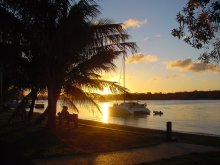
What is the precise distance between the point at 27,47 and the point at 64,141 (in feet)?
19.4

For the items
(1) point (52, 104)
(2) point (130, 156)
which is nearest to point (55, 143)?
(2) point (130, 156)

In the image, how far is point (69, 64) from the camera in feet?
67.1

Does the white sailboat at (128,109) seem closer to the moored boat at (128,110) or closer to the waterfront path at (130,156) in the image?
the moored boat at (128,110)

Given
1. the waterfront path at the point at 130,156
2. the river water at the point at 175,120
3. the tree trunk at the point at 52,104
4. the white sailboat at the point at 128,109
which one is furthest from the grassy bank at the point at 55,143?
the white sailboat at the point at 128,109

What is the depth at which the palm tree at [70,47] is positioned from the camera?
1761 centimetres

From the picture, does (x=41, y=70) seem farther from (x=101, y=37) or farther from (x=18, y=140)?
(x=18, y=140)

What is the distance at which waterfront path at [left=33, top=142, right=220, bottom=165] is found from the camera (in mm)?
11430

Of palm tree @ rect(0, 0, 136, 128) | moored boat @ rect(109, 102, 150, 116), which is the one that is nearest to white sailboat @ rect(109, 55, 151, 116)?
moored boat @ rect(109, 102, 150, 116)

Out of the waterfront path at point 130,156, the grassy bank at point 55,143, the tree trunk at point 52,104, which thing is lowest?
the waterfront path at point 130,156

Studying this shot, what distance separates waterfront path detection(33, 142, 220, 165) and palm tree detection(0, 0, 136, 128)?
7.15 metres

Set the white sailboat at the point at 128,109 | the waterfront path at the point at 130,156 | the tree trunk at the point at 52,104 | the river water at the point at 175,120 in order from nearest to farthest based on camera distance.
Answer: the waterfront path at the point at 130,156 → the tree trunk at the point at 52,104 → the river water at the point at 175,120 → the white sailboat at the point at 128,109

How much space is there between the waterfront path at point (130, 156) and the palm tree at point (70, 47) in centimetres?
715

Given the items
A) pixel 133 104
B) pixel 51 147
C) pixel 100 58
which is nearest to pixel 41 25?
pixel 100 58

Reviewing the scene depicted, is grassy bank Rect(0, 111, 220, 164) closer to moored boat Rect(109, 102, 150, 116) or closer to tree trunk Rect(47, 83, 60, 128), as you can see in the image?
tree trunk Rect(47, 83, 60, 128)
